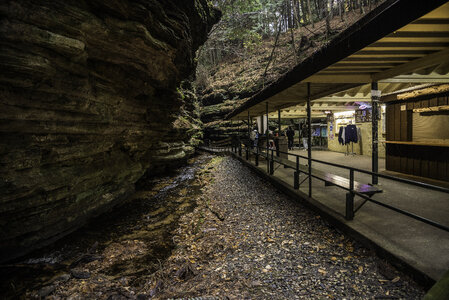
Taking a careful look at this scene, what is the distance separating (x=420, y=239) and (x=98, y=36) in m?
7.45

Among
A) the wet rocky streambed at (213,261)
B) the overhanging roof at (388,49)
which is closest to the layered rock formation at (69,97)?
the wet rocky streambed at (213,261)

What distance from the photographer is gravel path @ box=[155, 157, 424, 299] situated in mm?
2922

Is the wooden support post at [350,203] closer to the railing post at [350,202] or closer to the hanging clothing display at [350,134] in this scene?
the railing post at [350,202]

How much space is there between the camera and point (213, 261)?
13.3ft

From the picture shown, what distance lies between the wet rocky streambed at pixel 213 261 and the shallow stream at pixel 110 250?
2cm

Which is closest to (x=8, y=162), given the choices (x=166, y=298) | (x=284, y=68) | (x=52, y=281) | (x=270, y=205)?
(x=52, y=281)

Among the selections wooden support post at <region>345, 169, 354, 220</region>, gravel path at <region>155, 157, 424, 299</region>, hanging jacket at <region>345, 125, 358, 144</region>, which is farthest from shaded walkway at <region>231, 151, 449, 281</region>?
hanging jacket at <region>345, 125, 358, 144</region>

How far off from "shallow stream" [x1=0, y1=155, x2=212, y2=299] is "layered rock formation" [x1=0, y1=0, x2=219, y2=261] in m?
0.49

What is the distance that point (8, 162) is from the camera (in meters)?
4.42

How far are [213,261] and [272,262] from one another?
1104 mm

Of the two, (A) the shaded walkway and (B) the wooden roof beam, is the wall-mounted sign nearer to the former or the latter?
(A) the shaded walkway

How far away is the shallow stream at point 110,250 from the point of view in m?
4.02

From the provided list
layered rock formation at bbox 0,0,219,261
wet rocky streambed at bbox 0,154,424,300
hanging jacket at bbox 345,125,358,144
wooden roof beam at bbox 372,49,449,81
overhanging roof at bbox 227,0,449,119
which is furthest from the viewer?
hanging jacket at bbox 345,125,358,144

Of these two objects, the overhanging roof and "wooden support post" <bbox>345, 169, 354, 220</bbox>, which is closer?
the overhanging roof
